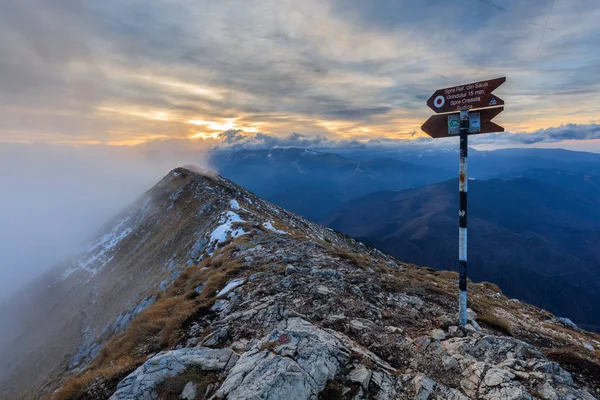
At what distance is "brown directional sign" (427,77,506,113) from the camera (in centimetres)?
941

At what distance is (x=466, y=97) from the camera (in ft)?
32.2

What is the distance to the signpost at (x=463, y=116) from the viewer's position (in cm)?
949

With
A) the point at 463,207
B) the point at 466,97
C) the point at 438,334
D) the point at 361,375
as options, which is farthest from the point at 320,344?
the point at 466,97

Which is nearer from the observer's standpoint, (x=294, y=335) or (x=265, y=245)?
(x=294, y=335)

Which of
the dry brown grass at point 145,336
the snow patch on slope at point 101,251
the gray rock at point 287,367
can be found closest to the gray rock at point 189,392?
the gray rock at point 287,367

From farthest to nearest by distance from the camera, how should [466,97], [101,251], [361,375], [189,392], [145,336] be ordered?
[101,251] → [145,336] → [466,97] → [189,392] → [361,375]

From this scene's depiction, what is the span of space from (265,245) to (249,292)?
10.4 metres

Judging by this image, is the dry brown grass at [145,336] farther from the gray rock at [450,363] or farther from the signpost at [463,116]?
the signpost at [463,116]

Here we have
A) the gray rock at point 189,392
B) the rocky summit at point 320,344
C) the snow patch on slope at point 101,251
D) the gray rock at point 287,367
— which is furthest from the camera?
the snow patch on slope at point 101,251

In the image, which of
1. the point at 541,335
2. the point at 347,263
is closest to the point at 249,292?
the point at 347,263

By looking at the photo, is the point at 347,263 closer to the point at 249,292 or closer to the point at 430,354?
the point at 249,292

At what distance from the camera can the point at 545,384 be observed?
25.5 ft

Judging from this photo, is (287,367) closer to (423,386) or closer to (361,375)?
(361,375)

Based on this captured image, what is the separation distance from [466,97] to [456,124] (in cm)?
91
